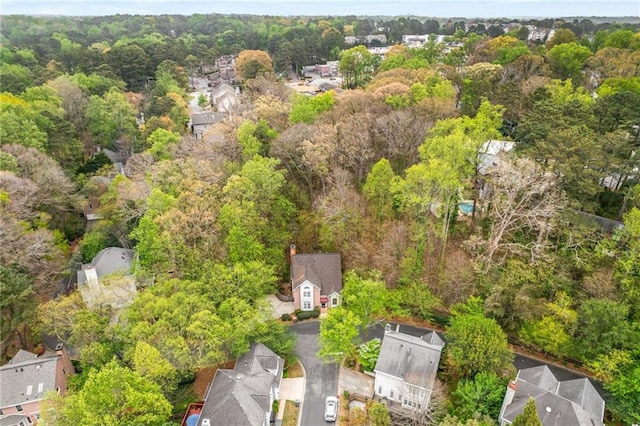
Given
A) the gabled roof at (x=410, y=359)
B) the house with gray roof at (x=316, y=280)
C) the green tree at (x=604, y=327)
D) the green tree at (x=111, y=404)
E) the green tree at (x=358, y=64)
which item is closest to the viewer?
the green tree at (x=111, y=404)

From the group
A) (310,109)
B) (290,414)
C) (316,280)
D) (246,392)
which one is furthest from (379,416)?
(310,109)

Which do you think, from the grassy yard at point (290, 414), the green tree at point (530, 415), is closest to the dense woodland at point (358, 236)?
the grassy yard at point (290, 414)

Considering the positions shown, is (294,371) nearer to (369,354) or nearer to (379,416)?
(369,354)

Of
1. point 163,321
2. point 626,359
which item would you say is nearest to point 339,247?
point 163,321

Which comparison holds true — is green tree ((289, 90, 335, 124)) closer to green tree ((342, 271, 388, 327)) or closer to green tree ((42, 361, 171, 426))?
green tree ((342, 271, 388, 327))

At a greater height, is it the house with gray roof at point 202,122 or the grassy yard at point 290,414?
the house with gray roof at point 202,122

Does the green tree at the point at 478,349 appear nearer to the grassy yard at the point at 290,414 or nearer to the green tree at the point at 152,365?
the grassy yard at the point at 290,414

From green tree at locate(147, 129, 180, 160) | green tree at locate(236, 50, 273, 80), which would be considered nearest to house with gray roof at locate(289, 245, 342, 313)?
green tree at locate(147, 129, 180, 160)

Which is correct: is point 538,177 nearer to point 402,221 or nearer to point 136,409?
A: point 402,221
